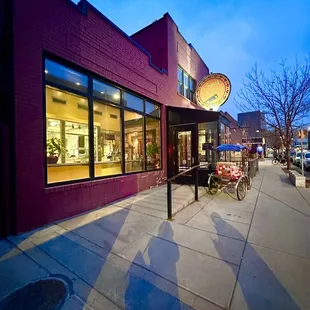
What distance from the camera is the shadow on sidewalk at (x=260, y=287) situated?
1.93m

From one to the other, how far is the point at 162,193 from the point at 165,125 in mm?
3470

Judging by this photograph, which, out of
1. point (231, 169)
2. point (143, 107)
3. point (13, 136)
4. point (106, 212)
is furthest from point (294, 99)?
point (13, 136)

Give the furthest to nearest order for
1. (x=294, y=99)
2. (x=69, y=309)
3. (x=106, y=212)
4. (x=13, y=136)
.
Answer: (x=294, y=99), (x=106, y=212), (x=13, y=136), (x=69, y=309)

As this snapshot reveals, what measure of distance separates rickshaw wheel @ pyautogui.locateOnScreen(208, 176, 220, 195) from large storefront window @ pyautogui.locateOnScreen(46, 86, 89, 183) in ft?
14.4

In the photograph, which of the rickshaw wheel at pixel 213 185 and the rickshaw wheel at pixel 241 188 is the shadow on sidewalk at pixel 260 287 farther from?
the rickshaw wheel at pixel 213 185

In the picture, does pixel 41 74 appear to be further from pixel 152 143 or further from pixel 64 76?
pixel 152 143

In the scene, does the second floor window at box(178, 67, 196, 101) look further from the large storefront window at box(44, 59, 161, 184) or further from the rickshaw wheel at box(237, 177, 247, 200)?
the rickshaw wheel at box(237, 177, 247, 200)

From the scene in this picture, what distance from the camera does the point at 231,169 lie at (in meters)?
6.68

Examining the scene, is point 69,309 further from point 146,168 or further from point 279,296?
point 146,168

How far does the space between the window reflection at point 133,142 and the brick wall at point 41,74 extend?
1.07m

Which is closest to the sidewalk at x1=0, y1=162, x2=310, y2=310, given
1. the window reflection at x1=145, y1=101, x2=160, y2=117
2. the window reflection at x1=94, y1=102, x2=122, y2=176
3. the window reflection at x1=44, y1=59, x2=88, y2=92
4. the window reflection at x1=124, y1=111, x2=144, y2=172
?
the window reflection at x1=94, y1=102, x2=122, y2=176

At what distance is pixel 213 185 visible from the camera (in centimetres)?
712

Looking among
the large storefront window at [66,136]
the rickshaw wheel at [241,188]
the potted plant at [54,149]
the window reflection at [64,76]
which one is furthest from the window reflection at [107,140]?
the rickshaw wheel at [241,188]

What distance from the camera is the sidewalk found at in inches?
80.7
